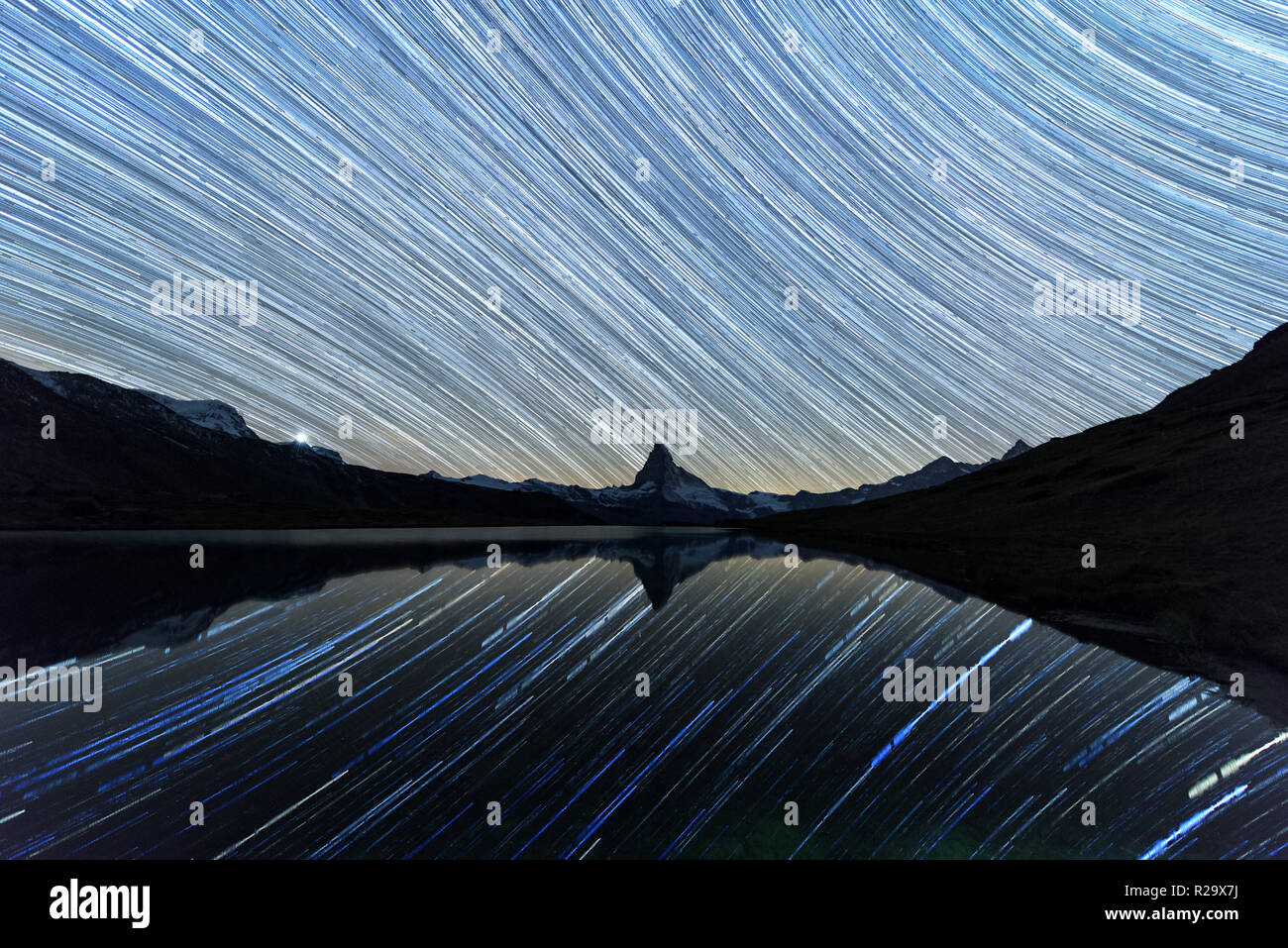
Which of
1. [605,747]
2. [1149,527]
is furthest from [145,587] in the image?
[1149,527]

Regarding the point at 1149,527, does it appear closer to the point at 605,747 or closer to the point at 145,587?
the point at 605,747

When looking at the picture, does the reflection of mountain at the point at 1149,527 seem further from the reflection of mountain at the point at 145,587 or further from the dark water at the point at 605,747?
the reflection of mountain at the point at 145,587

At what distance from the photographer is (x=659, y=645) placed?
21.9 meters

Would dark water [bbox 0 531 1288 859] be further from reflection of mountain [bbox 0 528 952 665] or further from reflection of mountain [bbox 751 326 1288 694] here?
reflection of mountain [bbox 751 326 1288 694]

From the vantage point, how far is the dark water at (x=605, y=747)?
881 cm

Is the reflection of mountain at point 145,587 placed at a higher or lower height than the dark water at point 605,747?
higher

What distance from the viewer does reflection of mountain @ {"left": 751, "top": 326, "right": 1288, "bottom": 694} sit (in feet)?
81.0

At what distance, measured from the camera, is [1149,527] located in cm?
6856

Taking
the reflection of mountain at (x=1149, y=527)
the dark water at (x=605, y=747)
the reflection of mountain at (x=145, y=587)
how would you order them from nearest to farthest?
the dark water at (x=605, y=747) → the reflection of mountain at (x=145, y=587) → the reflection of mountain at (x=1149, y=527)

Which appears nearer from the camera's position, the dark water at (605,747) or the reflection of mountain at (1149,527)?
the dark water at (605,747)

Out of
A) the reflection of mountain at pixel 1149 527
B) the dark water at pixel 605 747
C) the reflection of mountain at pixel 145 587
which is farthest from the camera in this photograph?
the reflection of mountain at pixel 1149 527

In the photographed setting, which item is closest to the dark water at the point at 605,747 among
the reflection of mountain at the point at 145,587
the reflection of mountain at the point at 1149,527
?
the reflection of mountain at the point at 145,587

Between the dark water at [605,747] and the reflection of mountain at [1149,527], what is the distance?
234 inches
